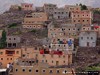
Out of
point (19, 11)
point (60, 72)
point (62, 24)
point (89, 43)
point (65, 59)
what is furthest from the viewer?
point (19, 11)

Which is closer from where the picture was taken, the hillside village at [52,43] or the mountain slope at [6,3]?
the hillside village at [52,43]

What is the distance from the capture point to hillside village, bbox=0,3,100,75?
5725 centimetres

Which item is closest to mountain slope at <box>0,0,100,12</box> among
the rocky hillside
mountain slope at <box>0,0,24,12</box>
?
mountain slope at <box>0,0,24,12</box>

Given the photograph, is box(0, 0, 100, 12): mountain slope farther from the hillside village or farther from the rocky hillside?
the rocky hillside

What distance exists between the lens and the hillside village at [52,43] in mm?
57250

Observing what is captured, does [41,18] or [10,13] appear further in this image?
[10,13]

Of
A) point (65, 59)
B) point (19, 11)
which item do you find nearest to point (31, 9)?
point (19, 11)

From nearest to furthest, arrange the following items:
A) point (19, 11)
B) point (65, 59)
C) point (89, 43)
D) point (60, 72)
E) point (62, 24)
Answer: point (60, 72)
point (65, 59)
point (89, 43)
point (62, 24)
point (19, 11)

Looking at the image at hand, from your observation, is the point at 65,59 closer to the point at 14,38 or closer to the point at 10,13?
the point at 14,38

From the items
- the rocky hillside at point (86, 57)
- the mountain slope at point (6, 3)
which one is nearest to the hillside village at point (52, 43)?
the rocky hillside at point (86, 57)

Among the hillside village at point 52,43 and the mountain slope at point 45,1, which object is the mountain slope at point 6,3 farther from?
the hillside village at point 52,43

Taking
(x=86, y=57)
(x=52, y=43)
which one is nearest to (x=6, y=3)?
(x=52, y=43)

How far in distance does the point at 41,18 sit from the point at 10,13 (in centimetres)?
1213

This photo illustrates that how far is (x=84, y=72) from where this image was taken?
56.5m
